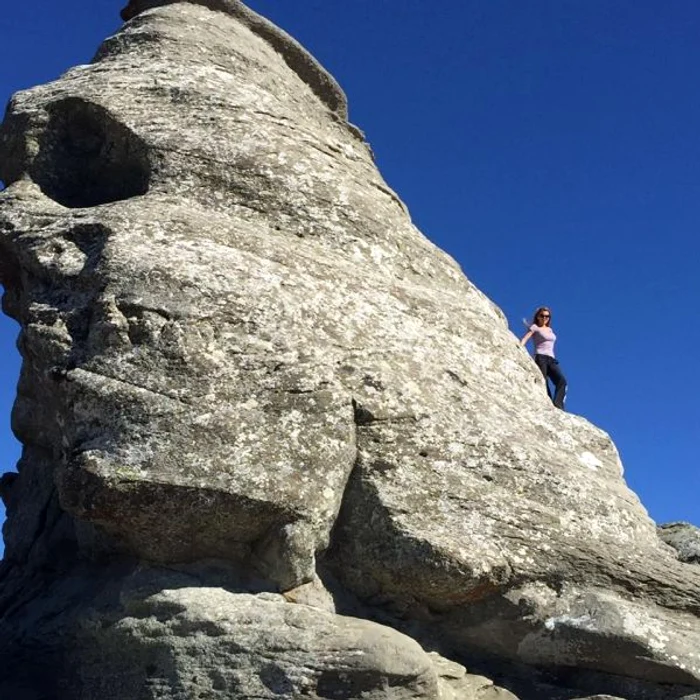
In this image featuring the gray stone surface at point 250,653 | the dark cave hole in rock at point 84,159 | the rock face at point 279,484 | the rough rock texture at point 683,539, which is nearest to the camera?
the gray stone surface at point 250,653

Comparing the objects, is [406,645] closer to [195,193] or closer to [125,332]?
[125,332]

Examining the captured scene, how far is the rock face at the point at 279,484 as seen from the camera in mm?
7953

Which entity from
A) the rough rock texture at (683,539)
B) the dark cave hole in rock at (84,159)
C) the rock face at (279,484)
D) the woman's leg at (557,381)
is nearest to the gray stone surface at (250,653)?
the rock face at (279,484)

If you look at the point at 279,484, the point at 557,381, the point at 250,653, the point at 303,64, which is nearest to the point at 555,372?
the point at 557,381

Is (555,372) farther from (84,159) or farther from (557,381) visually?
(84,159)

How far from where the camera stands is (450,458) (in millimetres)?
9188

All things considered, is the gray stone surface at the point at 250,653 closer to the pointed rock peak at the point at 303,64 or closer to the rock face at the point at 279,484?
the rock face at the point at 279,484

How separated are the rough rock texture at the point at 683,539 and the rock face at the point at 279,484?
3.62 feet

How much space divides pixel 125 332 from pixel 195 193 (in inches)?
110

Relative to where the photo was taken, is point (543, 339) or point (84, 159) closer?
point (84, 159)

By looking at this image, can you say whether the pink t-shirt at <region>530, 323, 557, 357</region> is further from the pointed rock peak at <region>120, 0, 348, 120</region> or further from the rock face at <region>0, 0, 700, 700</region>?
the pointed rock peak at <region>120, 0, 348, 120</region>

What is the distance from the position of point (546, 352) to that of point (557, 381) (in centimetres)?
56

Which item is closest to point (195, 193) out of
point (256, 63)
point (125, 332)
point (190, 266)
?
point (190, 266)

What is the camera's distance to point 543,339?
15812mm
